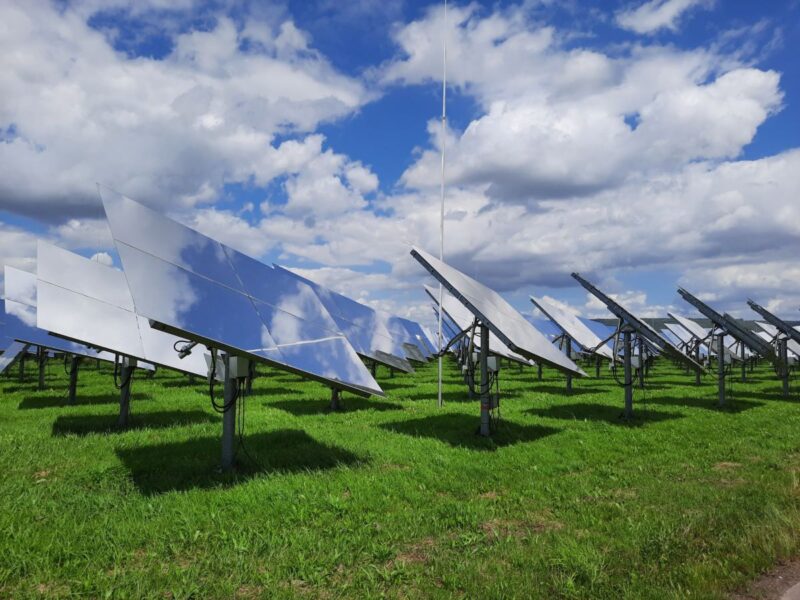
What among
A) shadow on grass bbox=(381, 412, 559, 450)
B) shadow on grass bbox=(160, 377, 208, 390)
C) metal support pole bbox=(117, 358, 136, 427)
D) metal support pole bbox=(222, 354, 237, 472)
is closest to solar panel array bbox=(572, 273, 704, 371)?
shadow on grass bbox=(381, 412, 559, 450)

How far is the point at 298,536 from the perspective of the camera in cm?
716

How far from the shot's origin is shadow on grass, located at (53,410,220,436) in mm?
14484

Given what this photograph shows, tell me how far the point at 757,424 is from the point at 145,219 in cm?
1777

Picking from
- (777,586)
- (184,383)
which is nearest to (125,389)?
(184,383)

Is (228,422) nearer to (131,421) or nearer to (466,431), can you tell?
(466,431)

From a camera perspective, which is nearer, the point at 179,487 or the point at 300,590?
the point at 300,590

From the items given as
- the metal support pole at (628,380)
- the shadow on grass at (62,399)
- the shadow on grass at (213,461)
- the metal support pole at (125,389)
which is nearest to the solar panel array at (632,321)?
the metal support pole at (628,380)

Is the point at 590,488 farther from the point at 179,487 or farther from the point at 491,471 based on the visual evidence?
the point at 179,487

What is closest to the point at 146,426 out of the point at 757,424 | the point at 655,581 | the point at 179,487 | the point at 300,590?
the point at 179,487

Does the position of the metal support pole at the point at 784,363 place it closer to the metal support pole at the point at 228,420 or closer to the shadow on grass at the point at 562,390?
the shadow on grass at the point at 562,390

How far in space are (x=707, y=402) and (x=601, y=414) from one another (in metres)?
6.41

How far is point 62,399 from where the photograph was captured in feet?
69.7

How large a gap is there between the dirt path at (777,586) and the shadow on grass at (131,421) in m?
13.7

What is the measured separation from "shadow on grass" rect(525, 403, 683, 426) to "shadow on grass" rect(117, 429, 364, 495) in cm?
870
